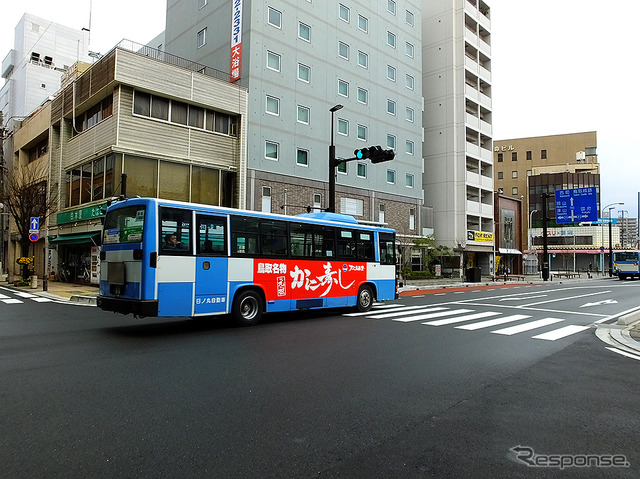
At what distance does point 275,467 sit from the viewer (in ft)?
11.7

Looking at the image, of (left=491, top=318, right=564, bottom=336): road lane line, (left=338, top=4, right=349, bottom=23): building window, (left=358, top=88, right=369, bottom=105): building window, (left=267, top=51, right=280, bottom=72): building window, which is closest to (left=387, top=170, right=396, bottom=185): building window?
(left=358, top=88, right=369, bottom=105): building window

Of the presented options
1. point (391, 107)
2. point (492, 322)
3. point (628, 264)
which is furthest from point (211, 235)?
point (628, 264)

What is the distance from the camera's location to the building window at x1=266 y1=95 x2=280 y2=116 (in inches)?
1160

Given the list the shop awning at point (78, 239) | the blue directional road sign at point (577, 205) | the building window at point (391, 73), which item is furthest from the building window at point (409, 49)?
the shop awning at point (78, 239)

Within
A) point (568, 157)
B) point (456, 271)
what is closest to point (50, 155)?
point (456, 271)

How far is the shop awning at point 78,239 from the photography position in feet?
76.7

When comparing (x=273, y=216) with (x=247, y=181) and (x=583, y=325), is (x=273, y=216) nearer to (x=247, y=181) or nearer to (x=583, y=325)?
(x=583, y=325)

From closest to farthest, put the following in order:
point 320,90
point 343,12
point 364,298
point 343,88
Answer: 1. point 364,298
2. point 320,90
3. point 343,88
4. point 343,12

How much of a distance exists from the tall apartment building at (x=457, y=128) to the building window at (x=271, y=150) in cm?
2348

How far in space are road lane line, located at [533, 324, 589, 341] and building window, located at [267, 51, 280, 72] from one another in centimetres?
2452

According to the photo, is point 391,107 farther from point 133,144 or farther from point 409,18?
point 133,144

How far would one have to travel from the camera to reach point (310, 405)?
511 cm

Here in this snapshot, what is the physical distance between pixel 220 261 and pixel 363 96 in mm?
28831

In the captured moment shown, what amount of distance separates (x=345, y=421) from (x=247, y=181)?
79.5ft
